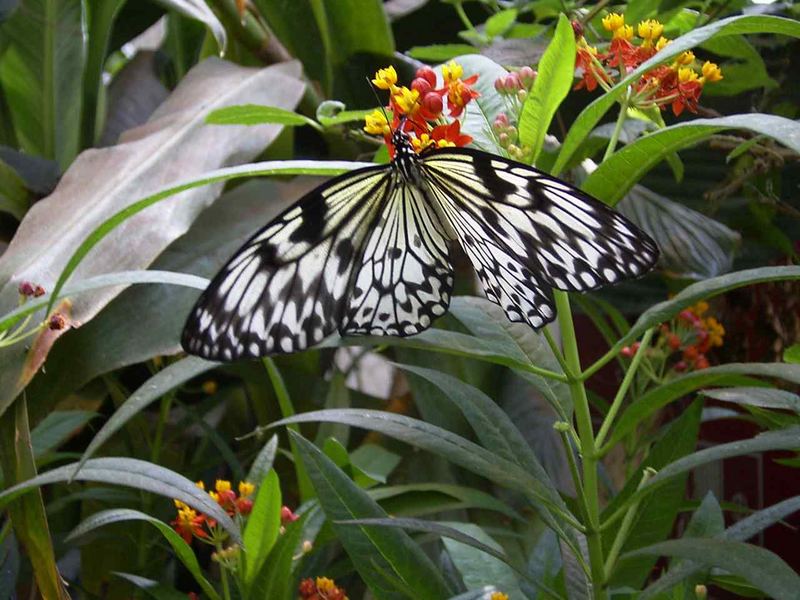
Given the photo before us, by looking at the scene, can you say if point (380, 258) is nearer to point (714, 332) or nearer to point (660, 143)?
point (660, 143)

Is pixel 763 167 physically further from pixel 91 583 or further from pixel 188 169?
pixel 91 583

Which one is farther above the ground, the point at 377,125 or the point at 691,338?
the point at 377,125

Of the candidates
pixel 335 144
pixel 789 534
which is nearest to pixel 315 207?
pixel 335 144

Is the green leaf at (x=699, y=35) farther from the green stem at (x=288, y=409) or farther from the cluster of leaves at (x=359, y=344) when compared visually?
the green stem at (x=288, y=409)

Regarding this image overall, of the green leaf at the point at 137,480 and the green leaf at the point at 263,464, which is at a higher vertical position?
the green leaf at the point at 137,480

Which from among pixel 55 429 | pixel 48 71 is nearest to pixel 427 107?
pixel 55 429

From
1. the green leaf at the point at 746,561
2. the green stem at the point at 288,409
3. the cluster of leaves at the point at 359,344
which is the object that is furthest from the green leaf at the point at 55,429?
the green leaf at the point at 746,561

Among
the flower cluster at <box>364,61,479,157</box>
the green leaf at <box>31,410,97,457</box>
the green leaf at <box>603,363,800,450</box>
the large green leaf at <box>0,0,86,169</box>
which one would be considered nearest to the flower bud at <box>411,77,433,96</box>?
the flower cluster at <box>364,61,479,157</box>
